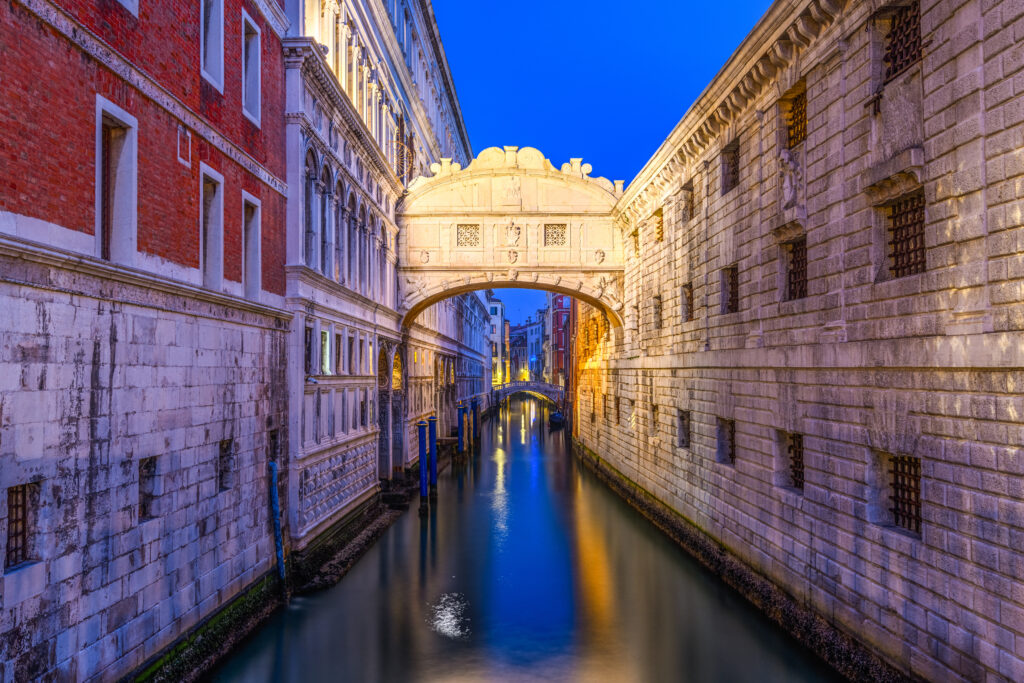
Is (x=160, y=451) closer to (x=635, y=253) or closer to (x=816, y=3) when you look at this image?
(x=816, y=3)

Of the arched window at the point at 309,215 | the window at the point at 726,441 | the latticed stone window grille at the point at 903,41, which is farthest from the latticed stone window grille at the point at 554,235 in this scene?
the latticed stone window grille at the point at 903,41

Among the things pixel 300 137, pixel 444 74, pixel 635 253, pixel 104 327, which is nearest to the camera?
pixel 104 327

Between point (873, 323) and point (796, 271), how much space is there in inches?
105

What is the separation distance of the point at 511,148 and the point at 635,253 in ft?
15.8

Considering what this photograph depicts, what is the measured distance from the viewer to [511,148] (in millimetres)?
21438

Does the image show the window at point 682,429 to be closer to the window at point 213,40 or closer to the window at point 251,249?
the window at point 251,249

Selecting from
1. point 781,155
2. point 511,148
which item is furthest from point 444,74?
point 781,155

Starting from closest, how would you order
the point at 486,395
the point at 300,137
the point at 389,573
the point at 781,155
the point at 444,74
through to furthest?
the point at 781,155 < the point at 300,137 < the point at 389,573 < the point at 444,74 < the point at 486,395

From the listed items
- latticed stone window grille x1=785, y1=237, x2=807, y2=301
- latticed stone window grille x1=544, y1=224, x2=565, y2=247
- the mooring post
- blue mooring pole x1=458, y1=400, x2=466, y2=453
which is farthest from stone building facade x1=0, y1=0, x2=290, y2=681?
blue mooring pole x1=458, y1=400, x2=466, y2=453

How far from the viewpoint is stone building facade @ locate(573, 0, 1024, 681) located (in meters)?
6.25

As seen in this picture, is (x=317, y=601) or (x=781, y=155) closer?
(x=781, y=155)

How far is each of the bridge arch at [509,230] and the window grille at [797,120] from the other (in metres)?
10.8

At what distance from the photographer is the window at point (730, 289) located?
1322 centimetres

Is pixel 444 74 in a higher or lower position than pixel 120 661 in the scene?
higher
